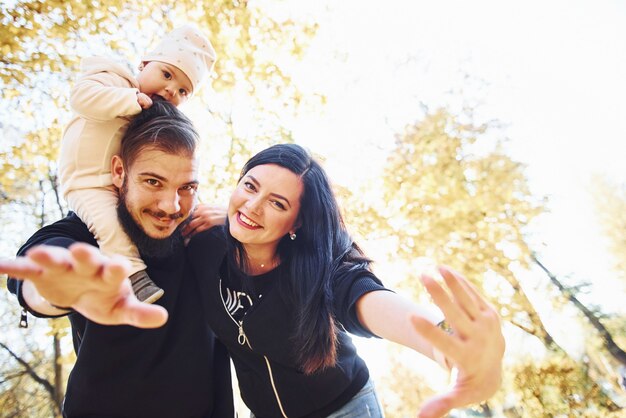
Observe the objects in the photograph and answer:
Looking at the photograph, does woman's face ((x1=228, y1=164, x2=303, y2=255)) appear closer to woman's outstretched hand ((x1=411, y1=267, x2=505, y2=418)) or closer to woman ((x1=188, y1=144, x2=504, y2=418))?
woman ((x1=188, y1=144, x2=504, y2=418))

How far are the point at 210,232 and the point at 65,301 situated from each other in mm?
1383

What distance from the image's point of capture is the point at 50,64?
3947 millimetres

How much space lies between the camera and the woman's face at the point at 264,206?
223 centimetres

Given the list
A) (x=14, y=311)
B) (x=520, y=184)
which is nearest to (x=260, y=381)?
(x=520, y=184)

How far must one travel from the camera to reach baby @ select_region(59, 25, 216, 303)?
6.48 feet

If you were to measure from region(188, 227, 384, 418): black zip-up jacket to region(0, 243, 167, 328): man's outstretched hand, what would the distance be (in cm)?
106

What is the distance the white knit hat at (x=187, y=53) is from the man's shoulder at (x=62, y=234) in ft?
3.71

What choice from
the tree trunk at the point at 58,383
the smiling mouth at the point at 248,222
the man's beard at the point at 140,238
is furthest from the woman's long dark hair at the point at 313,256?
the tree trunk at the point at 58,383

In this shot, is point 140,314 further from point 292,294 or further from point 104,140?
point 104,140

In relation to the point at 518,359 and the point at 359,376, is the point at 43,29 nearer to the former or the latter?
the point at 359,376

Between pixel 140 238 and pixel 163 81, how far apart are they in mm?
1055

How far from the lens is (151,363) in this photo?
1.96 m

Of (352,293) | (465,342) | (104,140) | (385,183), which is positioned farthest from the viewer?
(385,183)

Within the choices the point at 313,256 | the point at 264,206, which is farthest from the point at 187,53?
the point at 313,256
